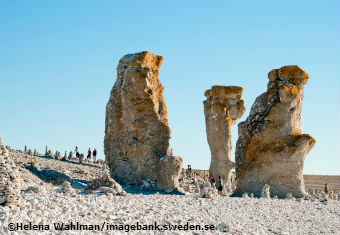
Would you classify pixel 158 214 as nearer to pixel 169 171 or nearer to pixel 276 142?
A: pixel 169 171

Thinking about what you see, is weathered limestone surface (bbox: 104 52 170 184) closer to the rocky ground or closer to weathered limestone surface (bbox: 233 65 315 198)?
weathered limestone surface (bbox: 233 65 315 198)

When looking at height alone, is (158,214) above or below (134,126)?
below

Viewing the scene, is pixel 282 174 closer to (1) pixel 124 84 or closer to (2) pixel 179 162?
(2) pixel 179 162

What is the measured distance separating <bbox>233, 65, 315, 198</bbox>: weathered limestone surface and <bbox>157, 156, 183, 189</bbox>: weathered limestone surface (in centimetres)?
289

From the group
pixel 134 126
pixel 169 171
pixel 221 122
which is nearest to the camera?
pixel 169 171

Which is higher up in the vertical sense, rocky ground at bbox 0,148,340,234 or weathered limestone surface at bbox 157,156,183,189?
weathered limestone surface at bbox 157,156,183,189

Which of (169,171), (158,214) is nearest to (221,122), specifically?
(169,171)

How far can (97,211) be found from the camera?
940 cm

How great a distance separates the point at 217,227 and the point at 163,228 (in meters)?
1.57

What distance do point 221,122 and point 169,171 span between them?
9.89 meters

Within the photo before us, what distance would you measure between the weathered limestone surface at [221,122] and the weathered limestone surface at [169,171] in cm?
903

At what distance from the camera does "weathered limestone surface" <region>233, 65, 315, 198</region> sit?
19594 mm

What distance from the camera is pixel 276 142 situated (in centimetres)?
1989

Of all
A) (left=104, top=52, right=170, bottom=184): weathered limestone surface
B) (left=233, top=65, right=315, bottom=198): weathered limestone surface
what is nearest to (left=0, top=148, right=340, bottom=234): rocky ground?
(left=233, top=65, right=315, bottom=198): weathered limestone surface
